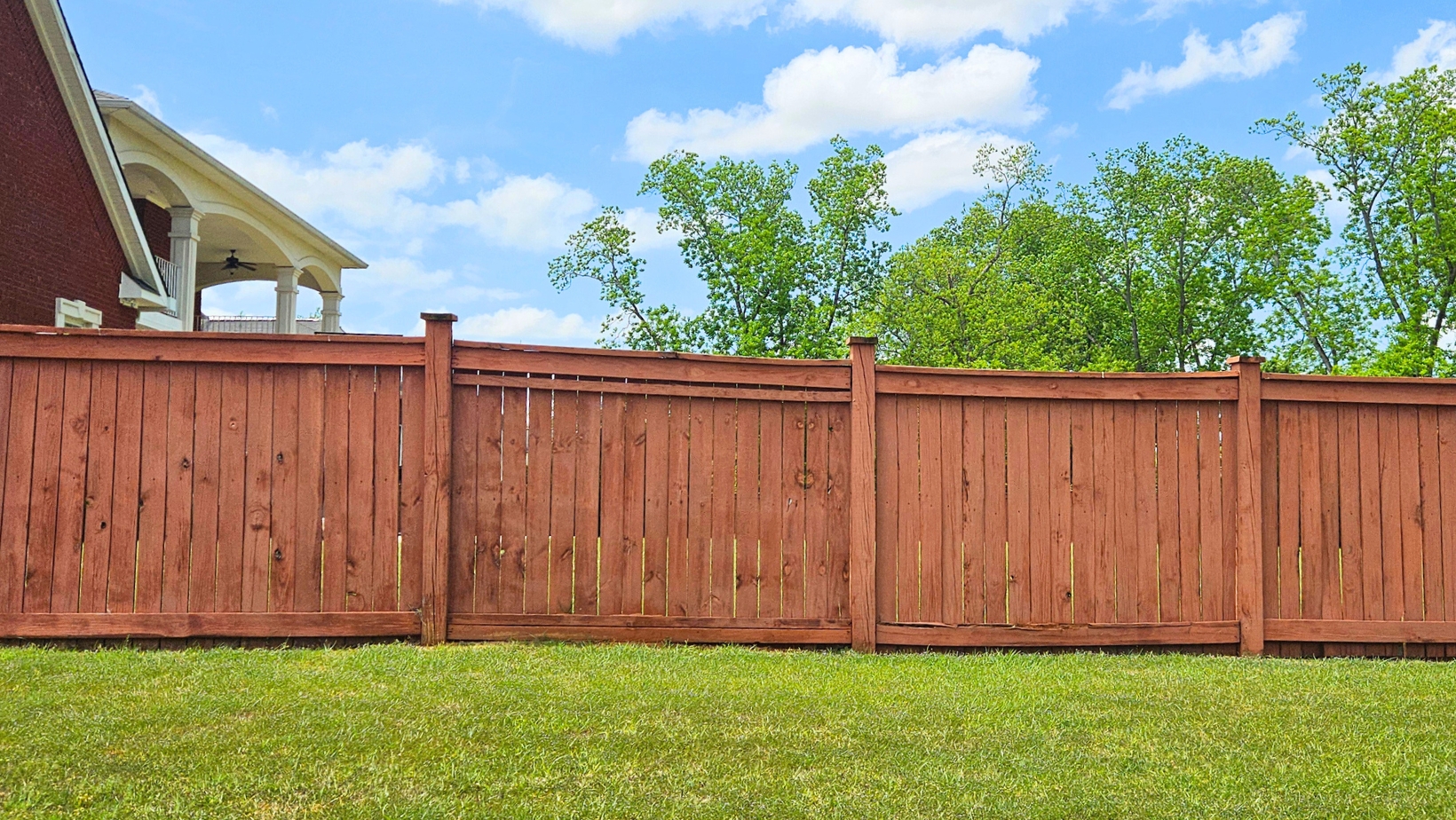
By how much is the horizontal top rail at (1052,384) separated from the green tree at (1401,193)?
1730 centimetres

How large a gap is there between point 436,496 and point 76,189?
26.2 feet

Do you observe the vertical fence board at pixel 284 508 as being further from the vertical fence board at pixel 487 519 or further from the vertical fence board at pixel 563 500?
the vertical fence board at pixel 563 500

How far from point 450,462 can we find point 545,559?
30.5 inches

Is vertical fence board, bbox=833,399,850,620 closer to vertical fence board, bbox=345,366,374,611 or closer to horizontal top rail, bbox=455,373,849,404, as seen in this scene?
horizontal top rail, bbox=455,373,849,404

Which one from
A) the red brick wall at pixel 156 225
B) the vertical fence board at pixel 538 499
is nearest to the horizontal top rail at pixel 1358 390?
the vertical fence board at pixel 538 499

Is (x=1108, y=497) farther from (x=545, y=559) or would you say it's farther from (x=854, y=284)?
(x=854, y=284)

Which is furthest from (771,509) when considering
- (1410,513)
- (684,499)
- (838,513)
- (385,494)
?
(1410,513)

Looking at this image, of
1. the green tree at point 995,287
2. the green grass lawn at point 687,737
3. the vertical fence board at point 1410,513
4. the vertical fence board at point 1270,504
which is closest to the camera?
the green grass lawn at point 687,737

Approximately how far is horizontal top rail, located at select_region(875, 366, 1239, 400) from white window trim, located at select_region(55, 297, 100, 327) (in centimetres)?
858

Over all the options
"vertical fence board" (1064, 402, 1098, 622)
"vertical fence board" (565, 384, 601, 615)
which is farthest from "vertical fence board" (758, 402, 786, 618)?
"vertical fence board" (1064, 402, 1098, 622)

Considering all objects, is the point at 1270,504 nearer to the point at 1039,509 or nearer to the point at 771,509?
the point at 1039,509

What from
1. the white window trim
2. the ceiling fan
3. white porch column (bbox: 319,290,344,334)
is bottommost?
the white window trim

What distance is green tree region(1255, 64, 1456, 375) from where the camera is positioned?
870 inches

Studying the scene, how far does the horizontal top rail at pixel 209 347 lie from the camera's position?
20.4ft
